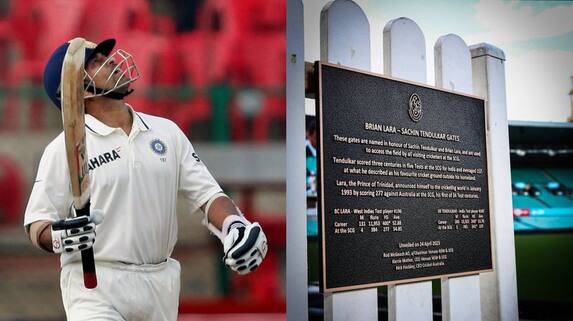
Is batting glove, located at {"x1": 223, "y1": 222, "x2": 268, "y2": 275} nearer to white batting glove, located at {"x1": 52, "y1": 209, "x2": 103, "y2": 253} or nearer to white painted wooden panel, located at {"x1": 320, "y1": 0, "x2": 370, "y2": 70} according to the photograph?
white batting glove, located at {"x1": 52, "y1": 209, "x2": 103, "y2": 253}

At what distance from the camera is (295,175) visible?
348 cm

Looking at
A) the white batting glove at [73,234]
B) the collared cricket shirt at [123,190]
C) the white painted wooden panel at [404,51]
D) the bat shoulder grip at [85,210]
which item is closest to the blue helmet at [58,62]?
the collared cricket shirt at [123,190]

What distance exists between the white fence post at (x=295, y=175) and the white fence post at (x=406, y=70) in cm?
81

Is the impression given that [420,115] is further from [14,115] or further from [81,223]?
[14,115]

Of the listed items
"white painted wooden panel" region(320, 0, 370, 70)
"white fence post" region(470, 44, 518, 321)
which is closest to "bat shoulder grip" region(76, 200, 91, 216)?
"white painted wooden panel" region(320, 0, 370, 70)

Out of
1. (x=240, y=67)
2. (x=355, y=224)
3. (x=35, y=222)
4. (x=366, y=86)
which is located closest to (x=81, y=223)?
(x=35, y=222)

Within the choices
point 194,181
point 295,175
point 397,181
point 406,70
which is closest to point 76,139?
point 194,181

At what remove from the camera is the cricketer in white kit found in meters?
2.70

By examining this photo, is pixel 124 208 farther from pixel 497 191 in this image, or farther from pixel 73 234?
pixel 497 191

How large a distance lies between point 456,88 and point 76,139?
3.03m

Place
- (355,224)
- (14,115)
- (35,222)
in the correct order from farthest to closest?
(14,115) → (355,224) → (35,222)

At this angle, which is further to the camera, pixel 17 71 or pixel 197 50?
pixel 197 50

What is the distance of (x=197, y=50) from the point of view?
491 centimetres

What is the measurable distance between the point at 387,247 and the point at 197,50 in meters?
2.21
